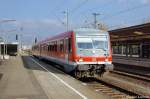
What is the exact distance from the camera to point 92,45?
70.9 ft

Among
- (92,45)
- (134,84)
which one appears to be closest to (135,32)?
(92,45)

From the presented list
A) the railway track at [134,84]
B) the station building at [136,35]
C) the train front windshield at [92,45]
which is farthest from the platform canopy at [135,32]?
the train front windshield at [92,45]

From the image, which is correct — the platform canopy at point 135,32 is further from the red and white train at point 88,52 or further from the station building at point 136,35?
the red and white train at point 88,52

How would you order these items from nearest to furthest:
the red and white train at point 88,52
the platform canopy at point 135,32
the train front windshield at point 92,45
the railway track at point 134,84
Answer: the railway track at point 134,84, the red and white train at point 88,52, the train front windshield at point 92,45, the platform canopy at point 135,32

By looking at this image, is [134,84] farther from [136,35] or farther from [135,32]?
[136,35]

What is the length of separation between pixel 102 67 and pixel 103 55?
69 centimetres

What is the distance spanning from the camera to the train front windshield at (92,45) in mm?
21281

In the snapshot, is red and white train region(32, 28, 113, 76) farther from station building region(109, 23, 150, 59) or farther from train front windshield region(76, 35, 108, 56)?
station building region(109, 23, 150, 59)

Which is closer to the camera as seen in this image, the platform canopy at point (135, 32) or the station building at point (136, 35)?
the platform canopy at point (135, 32)

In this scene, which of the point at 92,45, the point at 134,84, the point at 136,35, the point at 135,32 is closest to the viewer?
the point at 134,84

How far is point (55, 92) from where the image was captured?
50.5 ft

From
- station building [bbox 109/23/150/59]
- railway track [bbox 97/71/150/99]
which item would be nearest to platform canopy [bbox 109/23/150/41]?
station building [bbox 109/23/150/59]

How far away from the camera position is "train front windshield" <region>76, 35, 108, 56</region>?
21.3 metres

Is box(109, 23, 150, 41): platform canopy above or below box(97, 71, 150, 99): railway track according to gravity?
above
